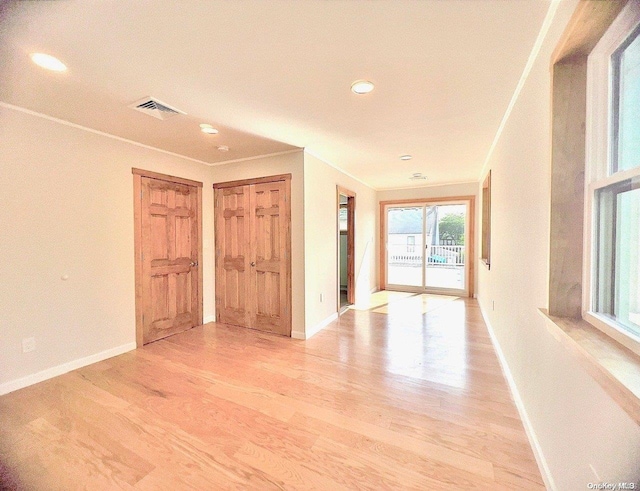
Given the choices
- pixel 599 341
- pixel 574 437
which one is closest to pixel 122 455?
pixel 574 437

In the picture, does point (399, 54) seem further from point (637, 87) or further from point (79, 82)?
point (79, 82)

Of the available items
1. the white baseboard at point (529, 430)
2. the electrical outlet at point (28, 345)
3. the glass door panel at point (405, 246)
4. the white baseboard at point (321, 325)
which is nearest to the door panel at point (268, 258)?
the white baseboard at point (321, 325)

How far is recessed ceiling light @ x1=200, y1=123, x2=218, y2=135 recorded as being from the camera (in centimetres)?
261

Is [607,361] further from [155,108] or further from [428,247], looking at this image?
[428,247]

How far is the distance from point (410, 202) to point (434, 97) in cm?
416

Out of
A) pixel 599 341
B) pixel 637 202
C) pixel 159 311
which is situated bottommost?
pixel 159 311

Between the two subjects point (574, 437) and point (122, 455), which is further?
point (122, 455)

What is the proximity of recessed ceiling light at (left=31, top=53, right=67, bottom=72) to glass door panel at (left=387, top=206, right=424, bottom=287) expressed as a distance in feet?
19.1

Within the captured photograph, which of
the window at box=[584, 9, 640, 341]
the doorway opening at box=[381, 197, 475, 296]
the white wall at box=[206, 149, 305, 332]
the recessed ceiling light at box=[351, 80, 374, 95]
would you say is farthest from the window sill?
the doorway opening at box=[381, 197, 475, 296]

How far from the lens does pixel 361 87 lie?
1.92m

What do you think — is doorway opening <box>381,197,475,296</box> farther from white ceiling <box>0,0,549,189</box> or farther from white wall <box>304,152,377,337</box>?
white ceiling <box>0,0,549,189</box>

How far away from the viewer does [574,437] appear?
3.48 feet

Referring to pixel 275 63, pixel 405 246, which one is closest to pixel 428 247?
pixel 405 246

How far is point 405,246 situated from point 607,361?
569 cm
